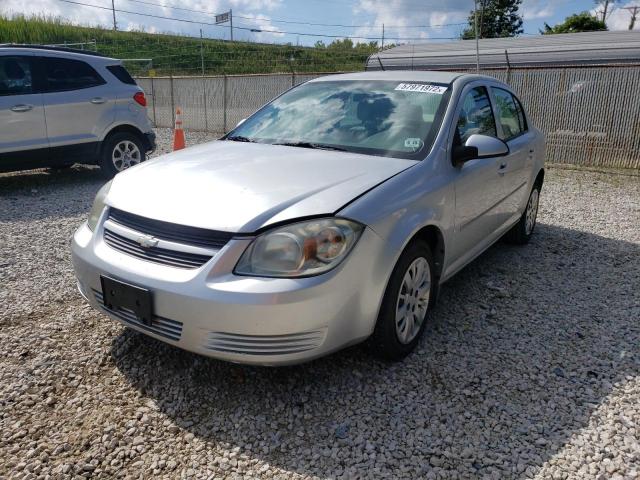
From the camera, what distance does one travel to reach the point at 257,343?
7.72 ft

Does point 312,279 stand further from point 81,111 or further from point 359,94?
point 81,111

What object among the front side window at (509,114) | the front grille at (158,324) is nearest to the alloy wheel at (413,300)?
the front grille at (158,324)

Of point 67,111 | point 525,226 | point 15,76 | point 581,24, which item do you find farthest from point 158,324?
point 581,24

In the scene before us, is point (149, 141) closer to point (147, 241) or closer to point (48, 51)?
point (48, 51)

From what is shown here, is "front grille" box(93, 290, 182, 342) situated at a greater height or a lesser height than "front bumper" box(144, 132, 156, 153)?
lesser

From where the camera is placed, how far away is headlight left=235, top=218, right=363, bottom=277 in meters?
2.36

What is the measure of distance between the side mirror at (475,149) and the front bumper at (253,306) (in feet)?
3.67

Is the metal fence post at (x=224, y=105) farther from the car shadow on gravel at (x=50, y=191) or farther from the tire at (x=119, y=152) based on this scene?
the tire at (x=119, y=152)

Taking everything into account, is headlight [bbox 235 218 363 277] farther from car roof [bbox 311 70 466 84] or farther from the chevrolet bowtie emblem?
car roof [bbox 311 70 466 84]

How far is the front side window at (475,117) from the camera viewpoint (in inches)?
141

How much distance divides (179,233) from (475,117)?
8.01 feet

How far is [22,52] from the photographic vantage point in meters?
6.93

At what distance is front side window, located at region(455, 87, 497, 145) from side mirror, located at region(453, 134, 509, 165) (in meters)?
0.12

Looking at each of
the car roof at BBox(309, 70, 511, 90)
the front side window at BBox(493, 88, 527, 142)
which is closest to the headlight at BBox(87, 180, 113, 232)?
the car roof at BBox(309, 70, 511, 90)
